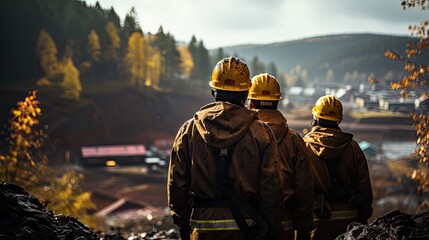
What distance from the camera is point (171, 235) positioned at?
8.42m

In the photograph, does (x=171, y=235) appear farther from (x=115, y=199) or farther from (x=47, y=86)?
(x=47, y=86)

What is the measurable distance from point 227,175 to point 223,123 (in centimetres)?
39

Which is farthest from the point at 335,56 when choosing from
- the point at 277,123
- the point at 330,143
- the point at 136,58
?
the point at 277,123

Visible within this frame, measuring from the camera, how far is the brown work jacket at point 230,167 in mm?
3314

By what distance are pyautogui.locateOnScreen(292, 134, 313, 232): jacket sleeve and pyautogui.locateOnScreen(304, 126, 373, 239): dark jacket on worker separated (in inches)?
34.2

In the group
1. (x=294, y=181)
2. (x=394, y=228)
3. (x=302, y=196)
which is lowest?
(x=394, y=228)

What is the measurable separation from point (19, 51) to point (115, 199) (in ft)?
64.4

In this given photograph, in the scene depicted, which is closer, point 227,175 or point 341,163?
point 227,175

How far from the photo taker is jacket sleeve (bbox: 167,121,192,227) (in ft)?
11.2

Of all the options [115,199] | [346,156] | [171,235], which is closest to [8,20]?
[115,199]

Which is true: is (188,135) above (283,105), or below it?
above

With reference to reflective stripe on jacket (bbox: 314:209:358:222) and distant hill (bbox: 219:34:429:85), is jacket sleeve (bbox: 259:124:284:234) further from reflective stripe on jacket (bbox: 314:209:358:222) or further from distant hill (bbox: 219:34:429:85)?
distant hill (bbox: 219:34:429:85)

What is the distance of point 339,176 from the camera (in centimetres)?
505

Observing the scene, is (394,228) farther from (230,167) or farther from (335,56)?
(335,56)
